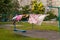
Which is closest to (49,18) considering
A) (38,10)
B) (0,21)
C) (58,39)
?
(38,10)

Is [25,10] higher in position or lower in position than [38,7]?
lower

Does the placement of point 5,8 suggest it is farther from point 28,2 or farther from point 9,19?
point 28,2

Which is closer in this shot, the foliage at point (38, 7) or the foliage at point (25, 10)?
the foliage at point (25, 10)

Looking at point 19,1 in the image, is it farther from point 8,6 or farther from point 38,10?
point 8,6

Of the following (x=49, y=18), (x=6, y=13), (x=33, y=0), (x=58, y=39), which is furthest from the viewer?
(x=33, y=0)

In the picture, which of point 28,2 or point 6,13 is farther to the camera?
point 28,2

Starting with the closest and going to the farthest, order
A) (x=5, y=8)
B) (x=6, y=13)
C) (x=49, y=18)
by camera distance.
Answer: (x=5, y=8) < (x=6, y=13) < (x=49, y=18)

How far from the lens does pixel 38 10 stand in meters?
37.2

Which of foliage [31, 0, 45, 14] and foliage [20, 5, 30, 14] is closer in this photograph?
foliage [20, 5, 30, 14]

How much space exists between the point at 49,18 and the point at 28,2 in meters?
5.42

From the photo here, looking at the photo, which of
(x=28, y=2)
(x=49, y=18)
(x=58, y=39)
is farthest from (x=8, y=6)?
(x=58, y=39)

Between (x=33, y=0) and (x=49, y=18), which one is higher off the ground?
(x=33, y=0)

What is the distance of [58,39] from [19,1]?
82.0 feet

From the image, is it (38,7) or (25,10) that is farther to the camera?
(38,7)
